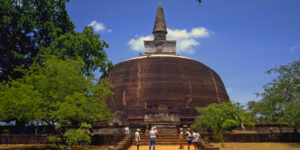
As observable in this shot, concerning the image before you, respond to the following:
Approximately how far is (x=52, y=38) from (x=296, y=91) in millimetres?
19680

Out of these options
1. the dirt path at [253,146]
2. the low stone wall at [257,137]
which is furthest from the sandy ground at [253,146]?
the low stone wall at [257,137]

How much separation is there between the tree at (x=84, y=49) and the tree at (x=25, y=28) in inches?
48.5

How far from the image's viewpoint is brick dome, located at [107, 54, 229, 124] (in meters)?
33.0

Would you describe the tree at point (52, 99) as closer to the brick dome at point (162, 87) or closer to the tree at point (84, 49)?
the tree at point (84, 49)

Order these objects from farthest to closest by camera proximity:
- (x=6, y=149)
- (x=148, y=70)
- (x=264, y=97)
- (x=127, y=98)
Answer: (x=148, y=70), (x=127, y=98), (x=264, y=97), (x=6, y=149)

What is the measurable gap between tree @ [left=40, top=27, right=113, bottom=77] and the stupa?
761 cm

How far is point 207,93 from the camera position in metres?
35.8

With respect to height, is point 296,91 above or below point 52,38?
below

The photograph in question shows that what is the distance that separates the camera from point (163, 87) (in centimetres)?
3425

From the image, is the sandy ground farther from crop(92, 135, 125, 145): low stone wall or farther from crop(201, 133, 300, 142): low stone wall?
crop(92, 135, 125, 145): low stone wall

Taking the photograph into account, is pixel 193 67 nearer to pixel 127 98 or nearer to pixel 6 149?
pixel 127 98

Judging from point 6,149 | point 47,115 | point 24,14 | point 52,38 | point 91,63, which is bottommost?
point 6,149

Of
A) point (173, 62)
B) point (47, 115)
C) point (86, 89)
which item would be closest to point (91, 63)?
Answer: point (86, 89)

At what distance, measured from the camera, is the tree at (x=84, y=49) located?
75.6ft
